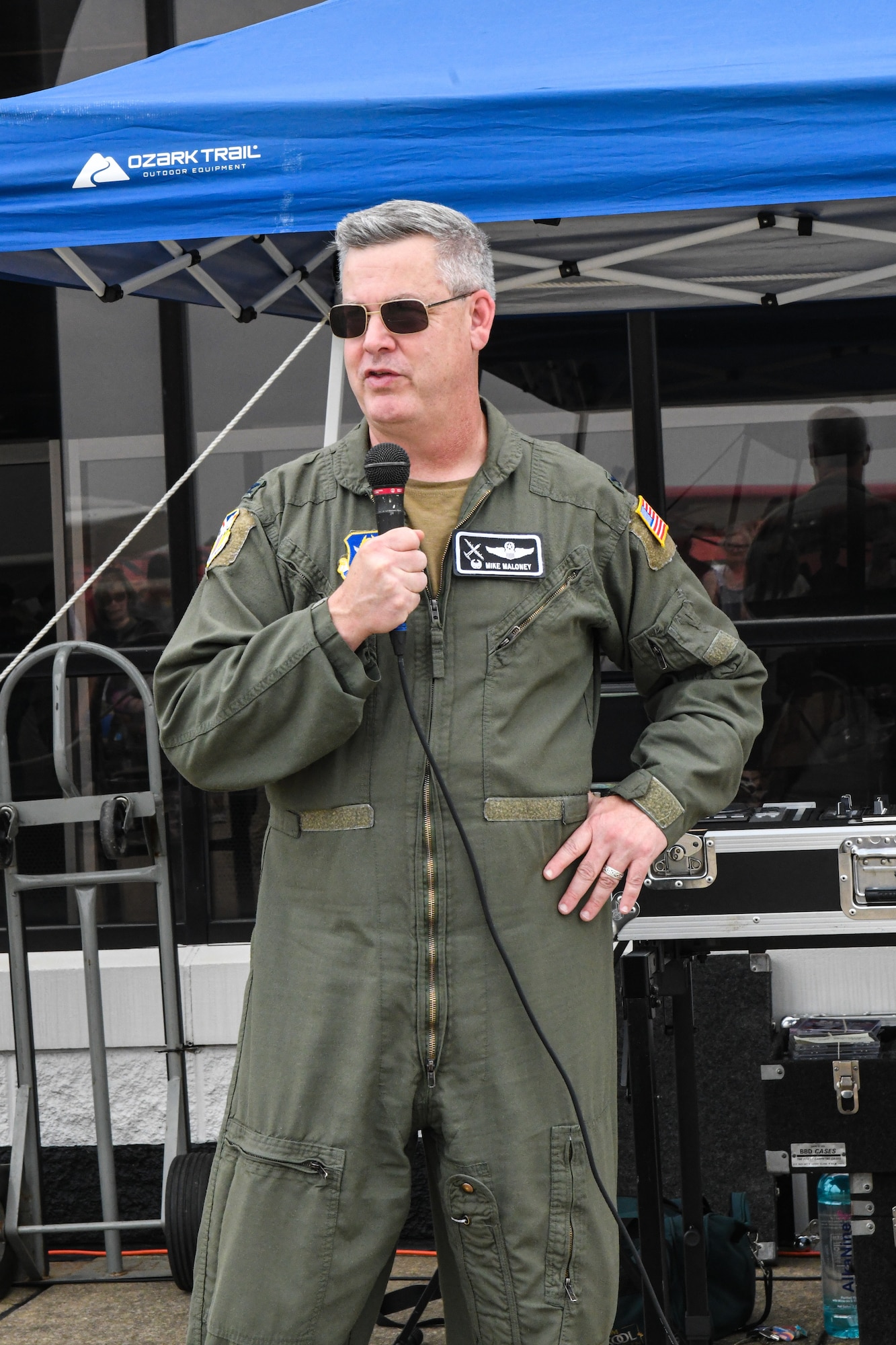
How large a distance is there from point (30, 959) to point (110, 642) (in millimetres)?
1087

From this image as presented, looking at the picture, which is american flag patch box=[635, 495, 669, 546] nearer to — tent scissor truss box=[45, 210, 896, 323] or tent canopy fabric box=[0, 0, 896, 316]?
tent canopy fabric box=[0, 0, 896, 316]

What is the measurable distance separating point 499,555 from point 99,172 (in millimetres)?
1300

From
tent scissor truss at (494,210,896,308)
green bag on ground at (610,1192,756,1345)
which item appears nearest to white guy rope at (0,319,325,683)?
tent scissor truss at (494,210,896,308)

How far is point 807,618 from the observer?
15.6 feet

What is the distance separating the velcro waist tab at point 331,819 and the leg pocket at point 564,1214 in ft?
1.76

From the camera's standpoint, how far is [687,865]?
2859mm

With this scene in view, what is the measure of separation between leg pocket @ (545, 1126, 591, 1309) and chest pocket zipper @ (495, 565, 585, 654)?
73cm

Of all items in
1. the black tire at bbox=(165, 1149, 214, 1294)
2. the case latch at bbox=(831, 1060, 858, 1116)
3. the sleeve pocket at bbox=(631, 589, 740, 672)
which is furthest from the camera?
the black tire at bbox=(165, 1149, 214, 1294)

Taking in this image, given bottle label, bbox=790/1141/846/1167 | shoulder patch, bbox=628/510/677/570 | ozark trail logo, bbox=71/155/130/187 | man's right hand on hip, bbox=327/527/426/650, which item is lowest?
bottle label, bbox=790/1141/846/1167

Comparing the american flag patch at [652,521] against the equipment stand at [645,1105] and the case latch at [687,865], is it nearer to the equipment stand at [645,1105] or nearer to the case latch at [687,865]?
the case latch at [687,865]

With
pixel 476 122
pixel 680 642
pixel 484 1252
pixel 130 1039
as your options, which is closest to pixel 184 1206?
pixel 130 1039

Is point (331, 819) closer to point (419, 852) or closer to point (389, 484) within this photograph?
point (419, 852)

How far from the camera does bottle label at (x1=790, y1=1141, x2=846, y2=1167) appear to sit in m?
3.01

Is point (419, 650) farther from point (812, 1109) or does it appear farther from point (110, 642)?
point (110, 642)
